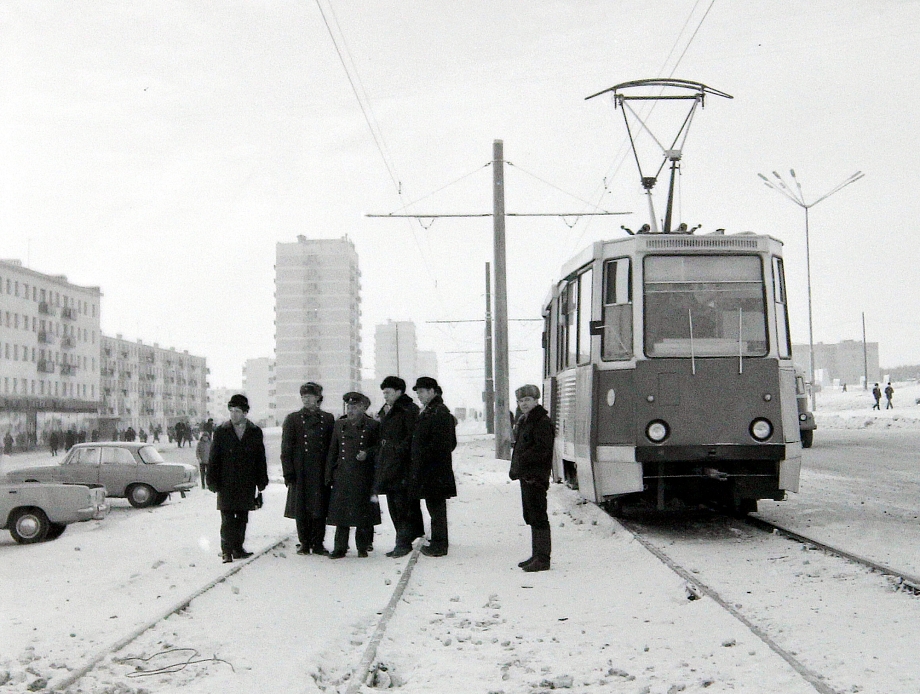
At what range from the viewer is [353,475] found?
1112 centimetres

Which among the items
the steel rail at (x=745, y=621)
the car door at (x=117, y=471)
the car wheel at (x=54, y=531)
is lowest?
the car wheel at (x=54, y=531)

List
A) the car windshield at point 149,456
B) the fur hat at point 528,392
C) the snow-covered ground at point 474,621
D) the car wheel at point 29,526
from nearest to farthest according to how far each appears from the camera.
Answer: the snow-covered ground at point 474,621 < the fur hat at point 528,392 < the car wheel at point 29,526 < the car windshield at point 149,456

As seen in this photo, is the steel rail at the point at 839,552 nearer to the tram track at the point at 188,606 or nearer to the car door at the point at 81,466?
the tram track at the point at 188,606

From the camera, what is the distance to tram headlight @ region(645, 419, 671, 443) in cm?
1184

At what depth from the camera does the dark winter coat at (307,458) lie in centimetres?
1134

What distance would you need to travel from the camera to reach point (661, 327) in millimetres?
12227

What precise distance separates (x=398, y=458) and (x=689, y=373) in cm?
346

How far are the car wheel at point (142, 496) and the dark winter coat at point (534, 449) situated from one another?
48.4 ft

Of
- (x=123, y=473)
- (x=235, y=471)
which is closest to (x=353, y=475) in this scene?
(x=235, y=471)

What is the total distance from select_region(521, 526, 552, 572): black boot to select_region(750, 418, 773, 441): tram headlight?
3.14 meters

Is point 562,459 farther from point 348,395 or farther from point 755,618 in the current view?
point 755,618

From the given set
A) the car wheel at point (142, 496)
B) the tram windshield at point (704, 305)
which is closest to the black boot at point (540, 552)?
the tram windshield at point (704, 305)

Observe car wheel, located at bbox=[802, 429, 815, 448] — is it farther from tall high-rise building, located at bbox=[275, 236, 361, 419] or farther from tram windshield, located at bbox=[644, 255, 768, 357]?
tall high-rise building, located at bbox=[275, 236, 361, 419]

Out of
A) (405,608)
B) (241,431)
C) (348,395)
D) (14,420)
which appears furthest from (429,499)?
(14,420)
